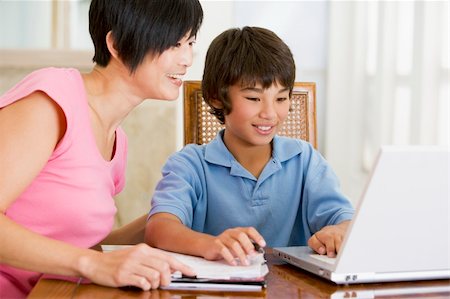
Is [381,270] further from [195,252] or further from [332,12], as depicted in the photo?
[332,12]

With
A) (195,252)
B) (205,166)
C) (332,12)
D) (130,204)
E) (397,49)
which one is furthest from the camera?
(332,12)

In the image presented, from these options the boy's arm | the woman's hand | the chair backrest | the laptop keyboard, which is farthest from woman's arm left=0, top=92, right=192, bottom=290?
the chair backrest

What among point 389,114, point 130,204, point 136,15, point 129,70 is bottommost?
point 130,204

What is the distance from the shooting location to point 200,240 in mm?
1239

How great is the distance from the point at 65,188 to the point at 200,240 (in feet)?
0.86

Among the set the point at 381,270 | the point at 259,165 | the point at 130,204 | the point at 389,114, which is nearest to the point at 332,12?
the point at 389,114

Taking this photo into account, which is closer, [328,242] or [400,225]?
[400,225]

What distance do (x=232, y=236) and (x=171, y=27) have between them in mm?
414

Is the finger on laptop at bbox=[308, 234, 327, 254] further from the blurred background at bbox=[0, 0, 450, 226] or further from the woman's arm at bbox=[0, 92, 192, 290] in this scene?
the blurred background at bbox=[0, 0, 450, 226]

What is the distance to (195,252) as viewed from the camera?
1236 millimetres

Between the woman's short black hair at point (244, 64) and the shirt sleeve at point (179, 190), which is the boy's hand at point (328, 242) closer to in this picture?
the shirt sleeve at point (179, 190)

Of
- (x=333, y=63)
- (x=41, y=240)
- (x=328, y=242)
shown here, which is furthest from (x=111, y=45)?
(x=333, y=63)

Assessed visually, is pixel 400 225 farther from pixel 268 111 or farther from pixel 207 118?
pixel 207 118

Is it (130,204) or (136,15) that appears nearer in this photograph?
(136,15)
